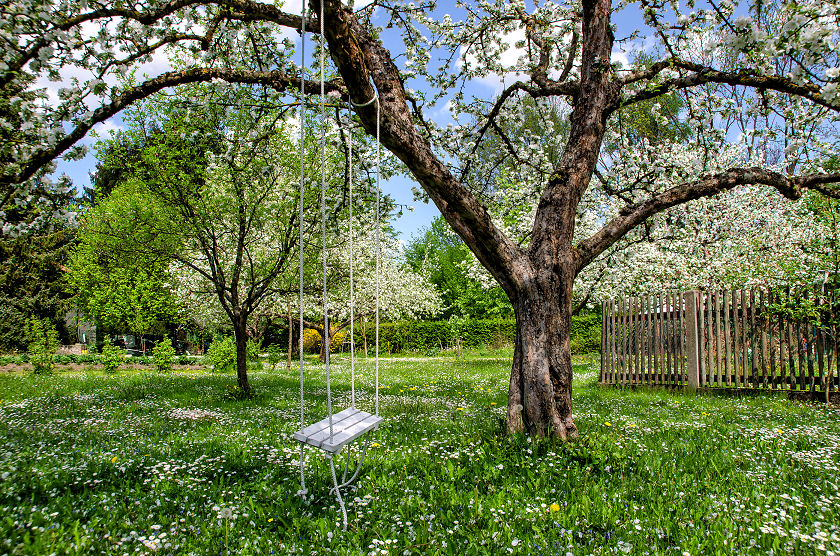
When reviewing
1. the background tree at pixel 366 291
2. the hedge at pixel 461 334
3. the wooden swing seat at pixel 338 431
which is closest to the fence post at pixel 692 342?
the background tree at pixel 366 291

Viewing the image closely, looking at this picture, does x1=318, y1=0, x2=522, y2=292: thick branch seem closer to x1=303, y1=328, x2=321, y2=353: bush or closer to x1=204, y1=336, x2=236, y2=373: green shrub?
x1=204, y1=336, x2=236, y2=373: green shrub

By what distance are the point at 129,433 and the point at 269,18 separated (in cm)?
495

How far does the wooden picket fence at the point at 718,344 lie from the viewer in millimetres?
8585

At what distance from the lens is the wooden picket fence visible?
859 cm

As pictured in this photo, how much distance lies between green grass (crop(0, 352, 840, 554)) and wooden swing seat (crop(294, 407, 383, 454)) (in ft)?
1.86

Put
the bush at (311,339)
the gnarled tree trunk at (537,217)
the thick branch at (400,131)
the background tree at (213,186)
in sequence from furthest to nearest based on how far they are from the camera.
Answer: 1. the bush at (311,339)
2. the background tree at (213,186)
3. the gnarled tree trunk at (537,217)
4. the thick branch at (400,131)

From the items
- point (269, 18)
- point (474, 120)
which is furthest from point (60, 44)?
point (474, 120)

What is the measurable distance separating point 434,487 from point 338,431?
1104 millimetres

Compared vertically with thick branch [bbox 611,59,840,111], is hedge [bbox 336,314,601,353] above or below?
below

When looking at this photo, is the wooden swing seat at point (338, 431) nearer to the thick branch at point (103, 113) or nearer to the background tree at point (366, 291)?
the thick branch at point (103, 113)

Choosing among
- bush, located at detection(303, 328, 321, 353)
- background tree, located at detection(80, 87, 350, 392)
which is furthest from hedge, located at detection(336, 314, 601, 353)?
background tree, located at detection(80, 87, 350, 392)

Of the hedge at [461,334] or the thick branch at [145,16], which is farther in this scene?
the hedge at [461,334]

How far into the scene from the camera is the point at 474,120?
312 inches

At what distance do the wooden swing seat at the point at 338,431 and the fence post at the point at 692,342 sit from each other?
8.95 metres
